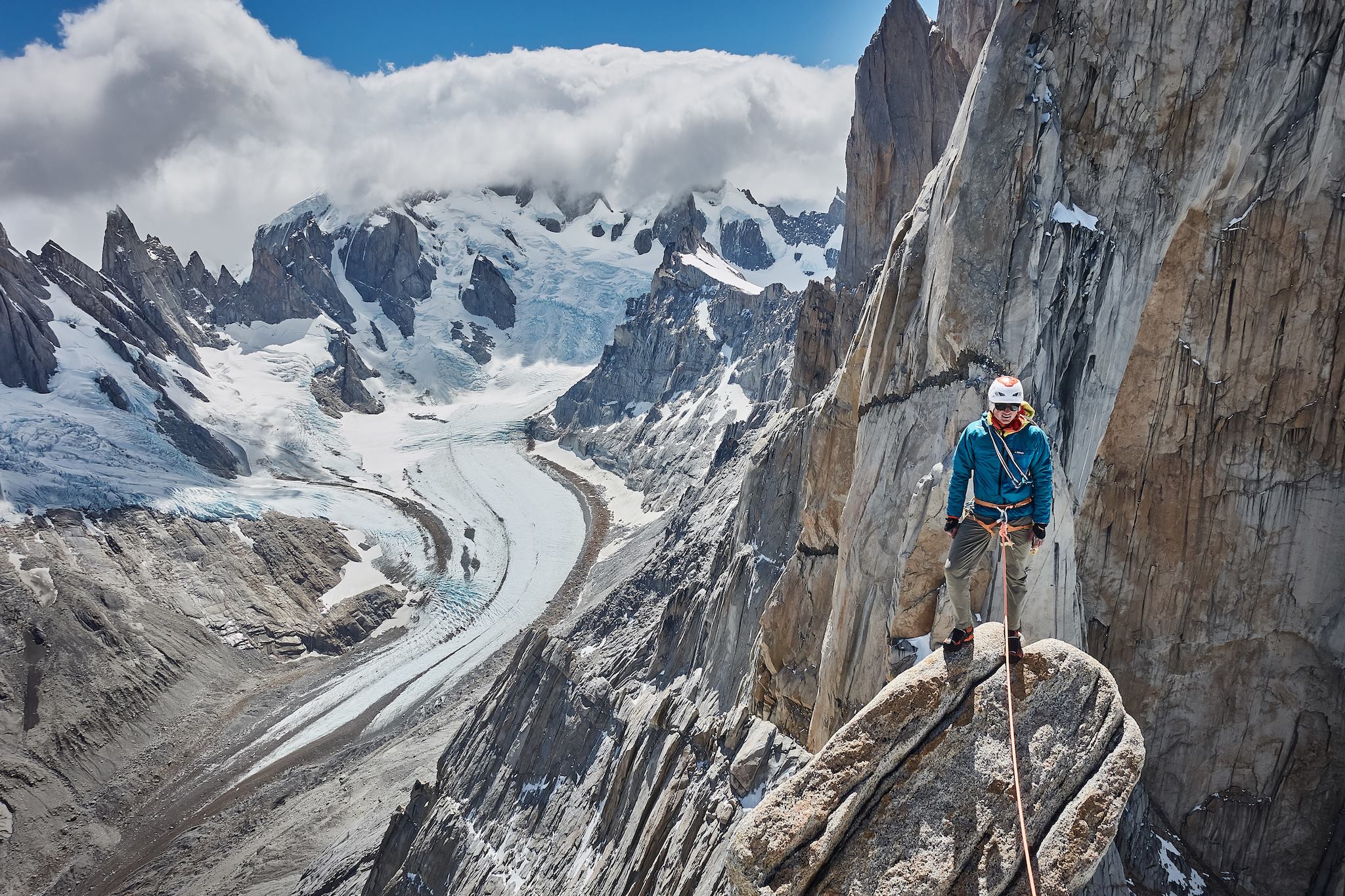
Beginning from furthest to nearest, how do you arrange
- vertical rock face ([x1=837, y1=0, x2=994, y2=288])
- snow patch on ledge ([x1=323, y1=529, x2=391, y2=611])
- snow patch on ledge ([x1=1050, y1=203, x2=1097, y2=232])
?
snow patch on ledge ([x1=323, y1=529, x2=391, y2=611])
vertical rock face ([x1=837, y1=0, x2=994, y2=288])
snow patch on ledge ([x1=1050, y1=203, x2=1097, y2=232])

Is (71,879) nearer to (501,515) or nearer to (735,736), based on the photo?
(735,736)

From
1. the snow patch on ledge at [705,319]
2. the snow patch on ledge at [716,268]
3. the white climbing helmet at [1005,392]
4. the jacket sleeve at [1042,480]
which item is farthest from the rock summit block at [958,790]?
the snow patch on ledge at [716,268]

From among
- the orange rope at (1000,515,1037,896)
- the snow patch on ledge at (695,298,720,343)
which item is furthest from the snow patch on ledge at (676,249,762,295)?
the orange rope at (1000,515,1037,896)

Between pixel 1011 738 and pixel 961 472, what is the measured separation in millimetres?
2930

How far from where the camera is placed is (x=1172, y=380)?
40.1ft

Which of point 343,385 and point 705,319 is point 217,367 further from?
point 705,319

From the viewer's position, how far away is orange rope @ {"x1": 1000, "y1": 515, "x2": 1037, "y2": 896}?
6875 mm

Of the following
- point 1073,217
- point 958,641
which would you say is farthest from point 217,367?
point 958,641

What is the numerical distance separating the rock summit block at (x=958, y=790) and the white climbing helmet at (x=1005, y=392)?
266 cm

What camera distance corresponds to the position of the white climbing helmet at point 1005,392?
8.24m

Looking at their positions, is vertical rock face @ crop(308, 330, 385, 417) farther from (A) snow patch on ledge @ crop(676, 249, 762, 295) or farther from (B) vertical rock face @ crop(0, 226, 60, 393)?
(A) snow patch on ledge @ crop(676, 249, 762, 295)

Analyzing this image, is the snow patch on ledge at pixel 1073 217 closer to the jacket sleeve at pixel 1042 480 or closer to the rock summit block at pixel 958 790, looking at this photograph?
the jacket sleeve at pixel 1042 480

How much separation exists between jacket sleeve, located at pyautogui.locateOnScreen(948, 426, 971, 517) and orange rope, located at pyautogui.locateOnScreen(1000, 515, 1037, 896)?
0.52 metres

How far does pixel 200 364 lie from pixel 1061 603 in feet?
479
